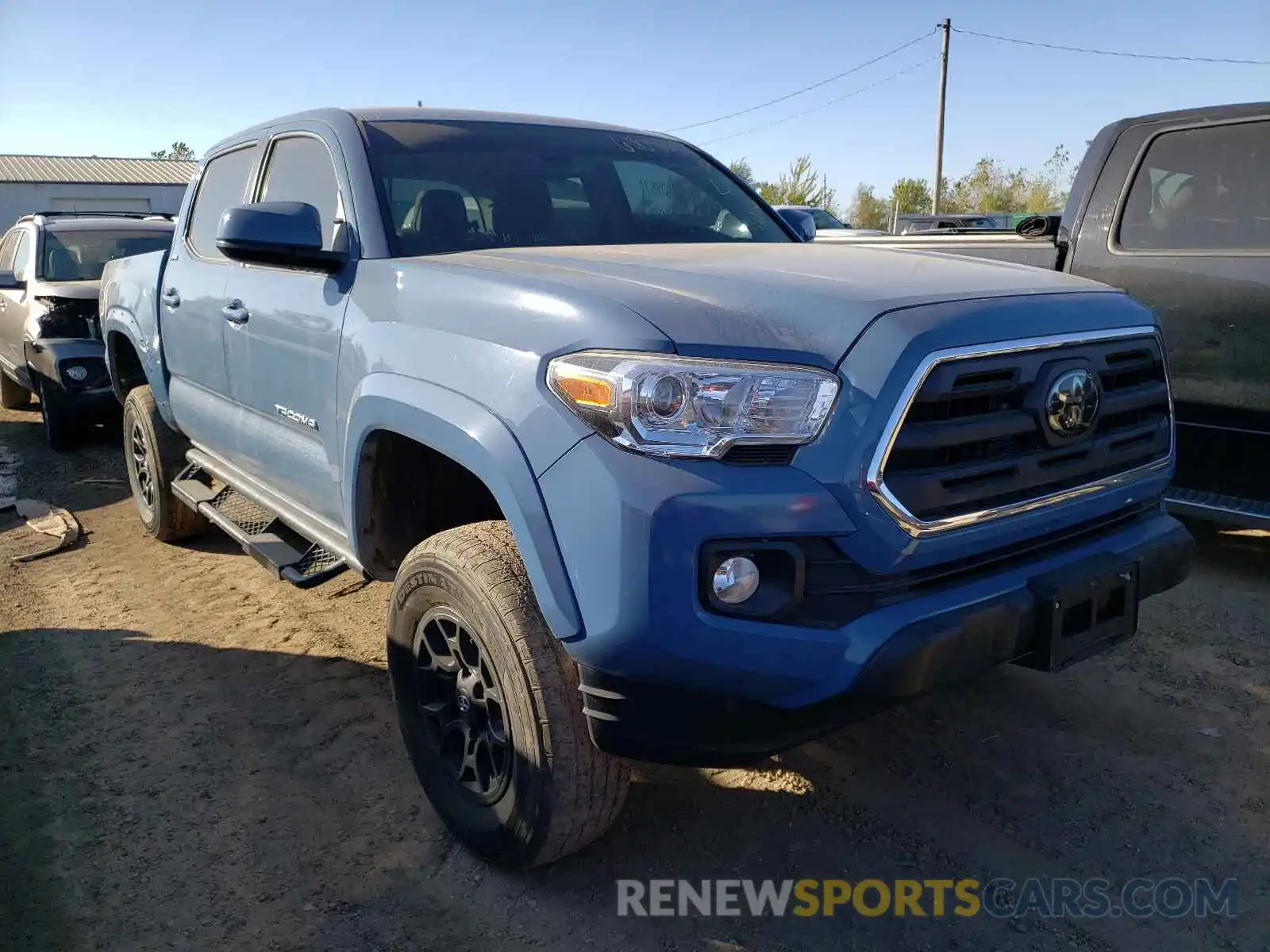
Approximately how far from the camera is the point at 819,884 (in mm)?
2619

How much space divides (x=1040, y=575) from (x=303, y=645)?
3021mm

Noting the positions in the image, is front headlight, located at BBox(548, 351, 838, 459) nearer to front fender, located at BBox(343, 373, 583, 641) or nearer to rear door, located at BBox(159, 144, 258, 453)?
front fender, located at BBox(343, 373, 583, 641)

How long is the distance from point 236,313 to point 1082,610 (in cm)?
308

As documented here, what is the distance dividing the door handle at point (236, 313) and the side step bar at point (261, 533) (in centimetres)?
79

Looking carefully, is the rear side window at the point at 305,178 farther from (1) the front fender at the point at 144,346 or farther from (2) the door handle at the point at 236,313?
(1) the front fender at the point at 144,346

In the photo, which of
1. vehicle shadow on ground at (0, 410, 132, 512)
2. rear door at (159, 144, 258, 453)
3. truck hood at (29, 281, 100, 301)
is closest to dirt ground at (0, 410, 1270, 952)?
rear door at (159, 144, 258, 453)

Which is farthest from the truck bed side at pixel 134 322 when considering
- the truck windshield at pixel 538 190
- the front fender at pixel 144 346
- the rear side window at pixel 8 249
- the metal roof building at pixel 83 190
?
the metal roof building at pixel 83 190

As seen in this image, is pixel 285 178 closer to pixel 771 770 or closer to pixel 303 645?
pixel 303 645

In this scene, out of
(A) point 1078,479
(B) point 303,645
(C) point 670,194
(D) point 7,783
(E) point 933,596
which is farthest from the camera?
(B) point 303,645

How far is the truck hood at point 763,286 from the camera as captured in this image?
7.12 ft

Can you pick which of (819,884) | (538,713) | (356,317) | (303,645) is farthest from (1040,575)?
(303,645)

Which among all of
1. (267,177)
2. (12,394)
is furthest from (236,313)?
(12,394)

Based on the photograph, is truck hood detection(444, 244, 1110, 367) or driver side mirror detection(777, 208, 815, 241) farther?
driver side mirror detection(777, 208, 815, 241)

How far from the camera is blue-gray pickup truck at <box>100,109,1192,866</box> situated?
208 cm
